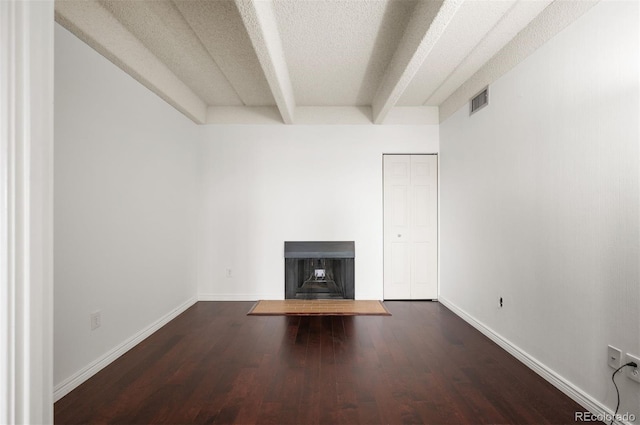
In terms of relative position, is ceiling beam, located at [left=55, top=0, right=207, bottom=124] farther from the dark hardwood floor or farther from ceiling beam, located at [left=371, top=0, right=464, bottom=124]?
the dark hardwood floor

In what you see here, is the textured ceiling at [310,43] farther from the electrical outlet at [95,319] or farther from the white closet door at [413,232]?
the electrical outlet at [95,319]

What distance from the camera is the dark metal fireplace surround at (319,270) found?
153 inches

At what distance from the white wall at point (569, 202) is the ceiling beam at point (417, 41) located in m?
0.82

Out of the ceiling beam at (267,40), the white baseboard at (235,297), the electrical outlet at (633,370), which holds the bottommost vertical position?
the white baseboard at (235,297)

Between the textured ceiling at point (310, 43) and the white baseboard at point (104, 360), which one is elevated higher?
the textured ceiling at point (310, 43)

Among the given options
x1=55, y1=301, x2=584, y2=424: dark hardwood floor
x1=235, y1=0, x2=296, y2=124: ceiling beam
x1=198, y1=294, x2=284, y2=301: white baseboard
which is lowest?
x1=55, y1=301, x2=584, y2=424: dark hardwood floor

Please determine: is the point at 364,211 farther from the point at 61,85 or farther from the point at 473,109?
the point at 61,85

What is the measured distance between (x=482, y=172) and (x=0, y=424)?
3.42 metres

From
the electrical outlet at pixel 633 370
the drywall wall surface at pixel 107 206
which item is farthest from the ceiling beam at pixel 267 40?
the electrical outlet at pixel 633 370

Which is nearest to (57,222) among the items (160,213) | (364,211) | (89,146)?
(89,146)

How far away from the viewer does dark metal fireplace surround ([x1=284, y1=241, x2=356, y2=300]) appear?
12.8 feet

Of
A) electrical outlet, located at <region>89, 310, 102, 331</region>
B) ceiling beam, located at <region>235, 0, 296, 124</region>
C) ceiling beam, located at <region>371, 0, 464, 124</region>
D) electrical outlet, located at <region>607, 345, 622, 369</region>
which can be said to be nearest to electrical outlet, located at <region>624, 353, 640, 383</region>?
electrical outlet, located at <region>607, 345, 622, 369</region>

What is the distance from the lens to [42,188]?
2.97ft

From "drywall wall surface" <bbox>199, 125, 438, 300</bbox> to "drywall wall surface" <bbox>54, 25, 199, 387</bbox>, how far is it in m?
0.67
